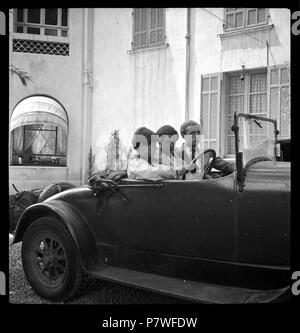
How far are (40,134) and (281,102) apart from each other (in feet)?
6.80

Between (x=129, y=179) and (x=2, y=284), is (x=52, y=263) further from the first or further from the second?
(x=129, y=179)

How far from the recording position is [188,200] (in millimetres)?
2492

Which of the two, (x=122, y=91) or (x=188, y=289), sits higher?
(x=122, y=91)

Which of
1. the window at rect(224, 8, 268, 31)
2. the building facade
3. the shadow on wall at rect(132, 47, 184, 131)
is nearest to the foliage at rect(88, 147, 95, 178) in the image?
the building facade

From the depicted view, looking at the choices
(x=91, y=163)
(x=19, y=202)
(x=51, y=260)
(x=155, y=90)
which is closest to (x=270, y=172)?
(x=91, y=163)

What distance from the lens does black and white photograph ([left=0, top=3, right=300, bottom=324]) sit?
90.6 inches

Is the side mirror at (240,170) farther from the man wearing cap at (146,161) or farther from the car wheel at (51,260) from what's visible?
the car wheel at (51,260)

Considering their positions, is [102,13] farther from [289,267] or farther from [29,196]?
[289,267]

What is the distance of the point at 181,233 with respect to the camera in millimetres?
2535

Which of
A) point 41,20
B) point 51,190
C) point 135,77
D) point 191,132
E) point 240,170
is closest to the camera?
point 240,170

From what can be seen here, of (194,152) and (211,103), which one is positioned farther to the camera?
(211,103)

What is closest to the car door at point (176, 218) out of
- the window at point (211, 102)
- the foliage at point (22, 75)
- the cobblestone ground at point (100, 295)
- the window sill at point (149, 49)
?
the cobblestone ground at point (100, 295)

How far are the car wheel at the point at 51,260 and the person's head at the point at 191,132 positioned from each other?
123 cm
